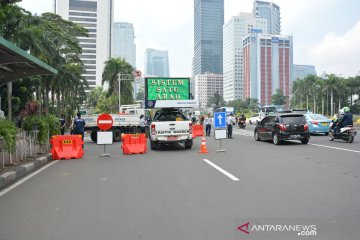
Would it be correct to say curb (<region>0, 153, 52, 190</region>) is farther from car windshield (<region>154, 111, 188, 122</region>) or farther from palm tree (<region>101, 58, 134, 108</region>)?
palm tree (<region>101, 58, 134, 108</region>)

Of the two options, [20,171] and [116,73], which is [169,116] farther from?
[116,73]

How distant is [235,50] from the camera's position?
162125 millimetres

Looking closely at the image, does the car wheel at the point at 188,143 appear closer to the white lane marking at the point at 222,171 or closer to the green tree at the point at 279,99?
the white lane marking at the point at 222,171

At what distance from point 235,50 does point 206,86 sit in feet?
71.4

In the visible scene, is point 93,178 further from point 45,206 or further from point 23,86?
point 23,86

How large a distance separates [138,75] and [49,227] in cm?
4236

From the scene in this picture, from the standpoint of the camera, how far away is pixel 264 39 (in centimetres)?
14362

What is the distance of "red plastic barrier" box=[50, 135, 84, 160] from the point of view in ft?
42.6

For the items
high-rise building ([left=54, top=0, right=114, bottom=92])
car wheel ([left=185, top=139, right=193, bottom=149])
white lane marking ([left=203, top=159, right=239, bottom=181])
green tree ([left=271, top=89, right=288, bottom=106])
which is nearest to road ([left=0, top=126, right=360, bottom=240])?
white lane marking ([left=203, top=159, right=239, bottom=181])

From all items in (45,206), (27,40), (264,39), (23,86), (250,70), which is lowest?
(45,206)

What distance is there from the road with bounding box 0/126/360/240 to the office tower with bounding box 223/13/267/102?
154570 mm

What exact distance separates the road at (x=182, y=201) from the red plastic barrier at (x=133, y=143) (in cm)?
378

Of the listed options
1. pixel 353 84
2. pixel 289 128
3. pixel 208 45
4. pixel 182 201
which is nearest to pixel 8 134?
pixel 182 201

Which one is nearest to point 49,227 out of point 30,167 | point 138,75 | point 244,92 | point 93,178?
point 93,178
